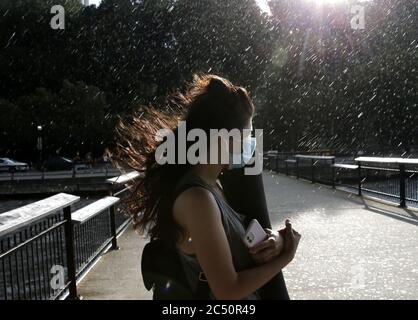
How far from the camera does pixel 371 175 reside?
12.7 metres

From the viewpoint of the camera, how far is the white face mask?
1.96 m

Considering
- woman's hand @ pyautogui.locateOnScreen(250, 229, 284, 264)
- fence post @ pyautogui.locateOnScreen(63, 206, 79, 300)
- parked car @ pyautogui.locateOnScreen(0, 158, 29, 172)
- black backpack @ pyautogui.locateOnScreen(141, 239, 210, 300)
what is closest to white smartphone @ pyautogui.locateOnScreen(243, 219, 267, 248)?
woman's hand @ pyautogui.locateOnScreen(250, 229, 284, 264)

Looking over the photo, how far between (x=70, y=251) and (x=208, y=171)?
136 inches

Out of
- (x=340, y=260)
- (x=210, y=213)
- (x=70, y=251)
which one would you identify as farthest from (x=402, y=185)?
(x=210, y=213)

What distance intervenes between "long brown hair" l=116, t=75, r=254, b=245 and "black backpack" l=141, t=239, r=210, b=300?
1.9 inches

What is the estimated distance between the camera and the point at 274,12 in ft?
158

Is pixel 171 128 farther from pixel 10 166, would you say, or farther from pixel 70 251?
pixel 10 166

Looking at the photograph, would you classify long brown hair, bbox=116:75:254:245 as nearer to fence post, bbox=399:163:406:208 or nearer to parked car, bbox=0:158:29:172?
fence post, bbox=399:163:406:208

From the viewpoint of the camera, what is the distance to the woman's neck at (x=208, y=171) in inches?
75.4
